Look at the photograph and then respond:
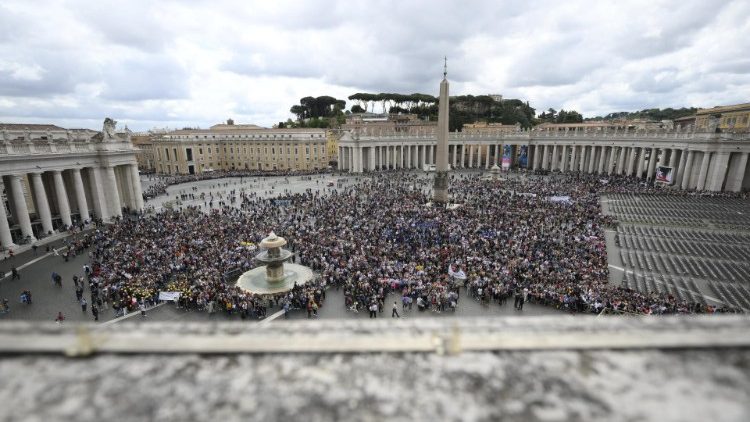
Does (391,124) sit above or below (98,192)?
above

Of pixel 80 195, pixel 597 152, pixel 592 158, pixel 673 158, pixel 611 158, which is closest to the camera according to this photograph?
pixel 80 195

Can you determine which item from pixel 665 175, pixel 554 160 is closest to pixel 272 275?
pixel 665 175

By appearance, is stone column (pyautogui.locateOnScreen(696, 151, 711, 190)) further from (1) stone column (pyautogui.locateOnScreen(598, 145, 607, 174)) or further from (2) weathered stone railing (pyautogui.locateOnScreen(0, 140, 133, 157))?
(2) weathered stone railing (pyautogui.locateOnScreen(0, 140, 133, 157))

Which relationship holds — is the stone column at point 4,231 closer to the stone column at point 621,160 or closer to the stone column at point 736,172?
the stone column at point 736,172

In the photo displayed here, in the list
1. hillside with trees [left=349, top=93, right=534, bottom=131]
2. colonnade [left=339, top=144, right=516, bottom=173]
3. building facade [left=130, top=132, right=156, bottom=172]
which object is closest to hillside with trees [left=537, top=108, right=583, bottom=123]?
hillside with trees [left=349, top=93, right=534, bottom=131]

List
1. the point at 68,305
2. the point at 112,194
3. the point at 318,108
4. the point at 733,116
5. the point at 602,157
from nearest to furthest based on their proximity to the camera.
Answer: the point at 68,305, the point at 112,194, the point at 733,116, the point at 602,157, the point at 318,108

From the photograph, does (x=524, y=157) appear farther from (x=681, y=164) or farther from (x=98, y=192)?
(x=98, y=192)

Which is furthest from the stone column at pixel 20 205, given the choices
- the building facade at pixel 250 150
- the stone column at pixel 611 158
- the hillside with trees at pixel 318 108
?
the hillside with trees at pixel 318 108

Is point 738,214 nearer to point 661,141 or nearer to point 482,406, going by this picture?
point 661,141
